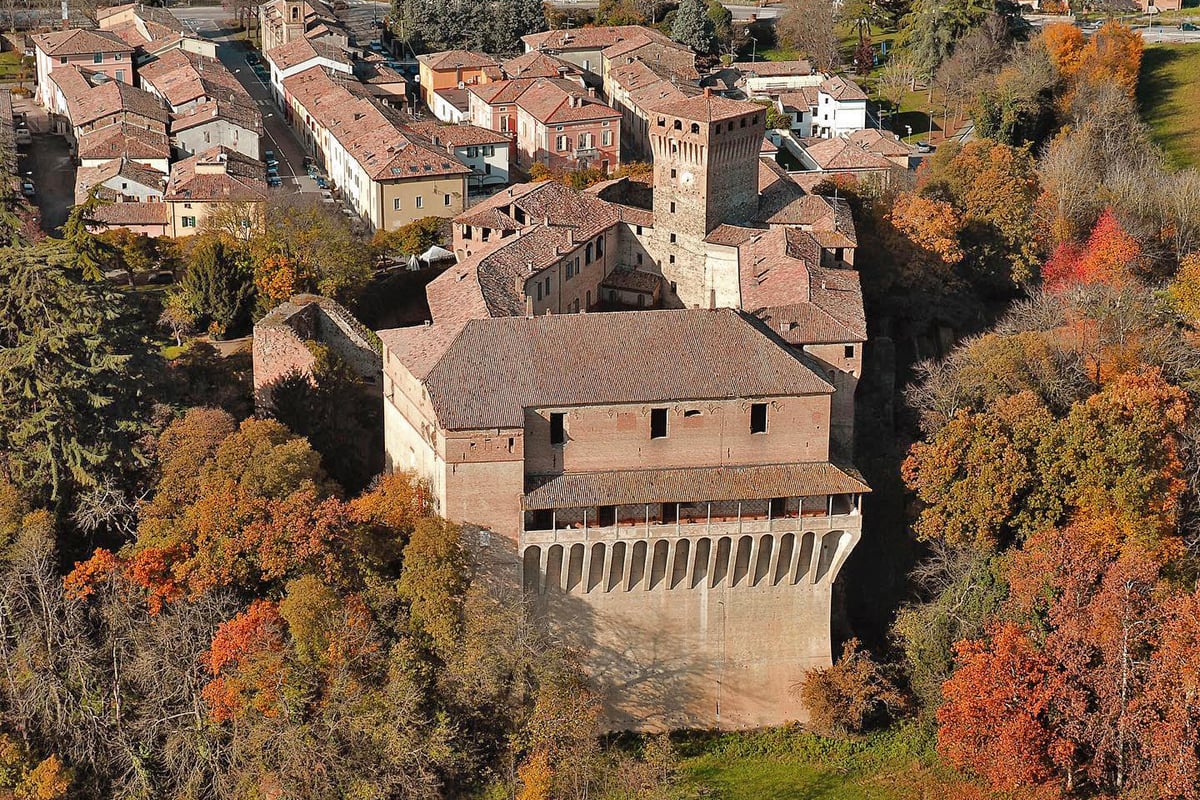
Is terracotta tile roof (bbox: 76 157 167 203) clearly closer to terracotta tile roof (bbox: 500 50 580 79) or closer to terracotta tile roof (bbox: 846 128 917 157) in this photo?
terracotta tile roof (bbox: 500 50 580 79)

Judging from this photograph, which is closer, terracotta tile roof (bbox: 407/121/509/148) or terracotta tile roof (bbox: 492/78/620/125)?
terracotta tile roof (bbox: 407/121/509/148)

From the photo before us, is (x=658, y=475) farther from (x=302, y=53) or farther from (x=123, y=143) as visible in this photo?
(x=302, y=53)

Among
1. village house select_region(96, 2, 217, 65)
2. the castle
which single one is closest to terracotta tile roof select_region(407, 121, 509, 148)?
village house select_region(96, 2, 217, 65)

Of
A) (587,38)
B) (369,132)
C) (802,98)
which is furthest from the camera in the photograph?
(587,38)

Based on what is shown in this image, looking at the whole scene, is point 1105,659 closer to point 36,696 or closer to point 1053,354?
point 1053,354

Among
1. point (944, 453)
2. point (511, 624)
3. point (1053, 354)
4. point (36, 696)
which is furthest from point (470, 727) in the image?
point (1053, 354)

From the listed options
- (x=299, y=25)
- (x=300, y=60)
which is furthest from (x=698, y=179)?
(x=299, y=25)
